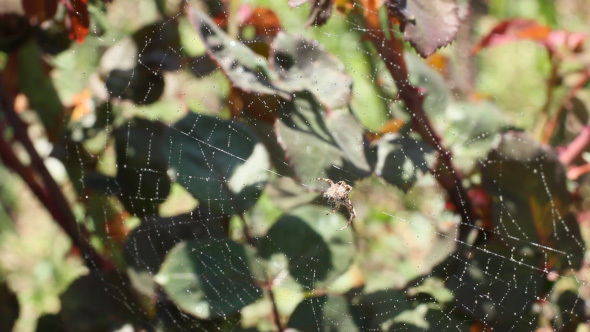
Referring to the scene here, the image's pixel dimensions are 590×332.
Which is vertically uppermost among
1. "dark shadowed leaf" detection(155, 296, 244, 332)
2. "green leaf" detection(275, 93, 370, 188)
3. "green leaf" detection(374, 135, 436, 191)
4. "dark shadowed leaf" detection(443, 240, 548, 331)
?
"green leaf" detection(275, 93, 370, 188)

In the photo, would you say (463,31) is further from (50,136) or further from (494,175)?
(50,136)

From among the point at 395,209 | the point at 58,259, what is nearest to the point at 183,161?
the point at 395,209

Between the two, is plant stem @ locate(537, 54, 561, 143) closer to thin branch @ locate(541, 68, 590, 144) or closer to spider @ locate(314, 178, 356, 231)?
thin branch @ locate(541, 68, 590, 144)

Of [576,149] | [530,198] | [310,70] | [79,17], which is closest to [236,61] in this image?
[310,70]

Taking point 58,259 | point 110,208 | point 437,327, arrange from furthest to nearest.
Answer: point 58,259 → point 110,208 → point 437,327

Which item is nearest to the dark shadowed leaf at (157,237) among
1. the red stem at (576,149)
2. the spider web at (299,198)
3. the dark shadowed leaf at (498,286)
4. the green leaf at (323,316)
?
the spider web at (299,198)

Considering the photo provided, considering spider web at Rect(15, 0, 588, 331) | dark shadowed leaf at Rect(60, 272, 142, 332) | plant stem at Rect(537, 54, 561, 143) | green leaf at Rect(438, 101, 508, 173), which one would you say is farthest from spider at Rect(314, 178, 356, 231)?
plant stem at Rect(537, 54, 561, 143)
